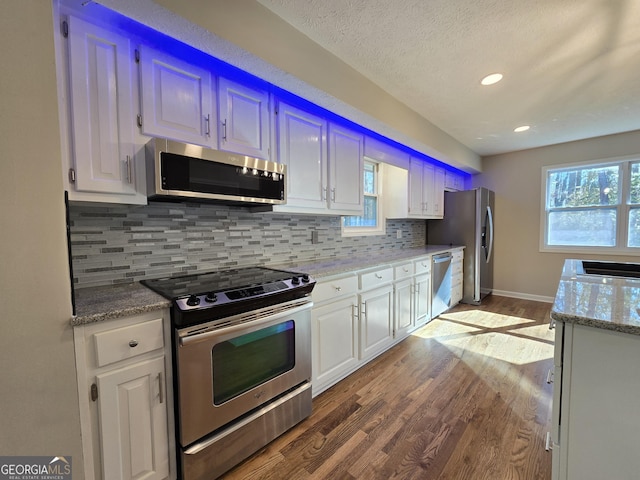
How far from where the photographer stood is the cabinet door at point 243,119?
168cm

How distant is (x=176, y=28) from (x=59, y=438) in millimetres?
1799

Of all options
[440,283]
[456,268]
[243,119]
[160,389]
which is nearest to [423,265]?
[440,283]

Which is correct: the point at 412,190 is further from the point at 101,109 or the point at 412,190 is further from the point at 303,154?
the point at 101,109

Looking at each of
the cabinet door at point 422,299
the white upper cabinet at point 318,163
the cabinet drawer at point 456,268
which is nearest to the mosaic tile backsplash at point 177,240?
the white upper cabinet at point 318,163

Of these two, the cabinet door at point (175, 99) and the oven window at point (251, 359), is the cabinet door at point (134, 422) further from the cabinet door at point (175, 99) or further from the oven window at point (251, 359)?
the cabinet door at point (175, 99)

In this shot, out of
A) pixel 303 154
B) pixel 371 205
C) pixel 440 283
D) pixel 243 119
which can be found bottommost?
pixel 440 283

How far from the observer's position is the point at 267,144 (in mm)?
1885

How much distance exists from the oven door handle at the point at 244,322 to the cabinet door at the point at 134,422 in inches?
6.3

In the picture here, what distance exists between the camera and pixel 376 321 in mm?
2521

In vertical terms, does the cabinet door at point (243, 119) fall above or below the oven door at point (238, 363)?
above

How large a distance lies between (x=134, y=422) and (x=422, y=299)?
116 inches

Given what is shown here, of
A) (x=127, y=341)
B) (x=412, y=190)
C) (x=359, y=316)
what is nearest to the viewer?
(x=127, y=341)

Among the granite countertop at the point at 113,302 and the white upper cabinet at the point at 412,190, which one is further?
the white upper cabinet at the point at 412,190

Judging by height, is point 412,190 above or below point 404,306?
above
